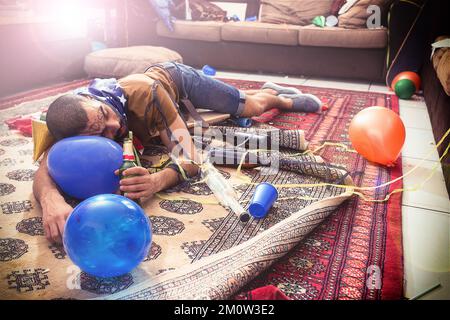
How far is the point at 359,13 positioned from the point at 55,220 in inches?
134

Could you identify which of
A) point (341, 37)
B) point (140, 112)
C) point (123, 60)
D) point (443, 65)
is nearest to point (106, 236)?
point (140, 112)

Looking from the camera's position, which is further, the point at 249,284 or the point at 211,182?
the point at 211,182

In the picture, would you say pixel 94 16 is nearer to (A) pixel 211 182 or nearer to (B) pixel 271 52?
(B) pixel 271 52

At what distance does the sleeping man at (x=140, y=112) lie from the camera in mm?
1342

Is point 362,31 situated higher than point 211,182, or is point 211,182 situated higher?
point 362,31

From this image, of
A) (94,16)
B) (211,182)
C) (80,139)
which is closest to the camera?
(80,139)

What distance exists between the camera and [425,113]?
280 cm

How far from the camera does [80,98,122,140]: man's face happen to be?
1.39 m

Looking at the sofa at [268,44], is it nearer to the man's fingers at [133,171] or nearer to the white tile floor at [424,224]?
the white tile floor at [424,224]

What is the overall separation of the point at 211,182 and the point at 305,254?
0.53 metres

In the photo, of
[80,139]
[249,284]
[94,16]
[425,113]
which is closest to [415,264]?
[249,284]

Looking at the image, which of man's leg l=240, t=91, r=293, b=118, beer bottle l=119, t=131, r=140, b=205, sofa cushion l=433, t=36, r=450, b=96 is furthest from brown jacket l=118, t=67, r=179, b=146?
sofa cushion l=433, t=36, r=450, b=96

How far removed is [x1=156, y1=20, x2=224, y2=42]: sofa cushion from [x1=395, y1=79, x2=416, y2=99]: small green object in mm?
1913

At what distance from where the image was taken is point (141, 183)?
1.36m
